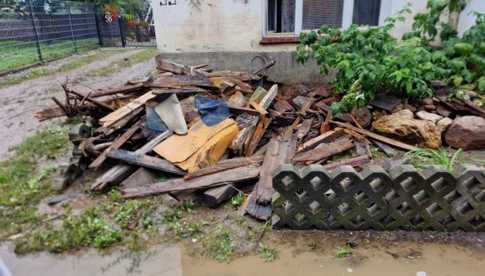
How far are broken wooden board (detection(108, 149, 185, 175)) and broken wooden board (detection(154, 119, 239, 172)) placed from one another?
0.06 meters

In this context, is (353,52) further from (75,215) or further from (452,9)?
(75,215)

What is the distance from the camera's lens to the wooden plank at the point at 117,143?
351 centimetres

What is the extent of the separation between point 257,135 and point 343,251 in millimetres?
1882

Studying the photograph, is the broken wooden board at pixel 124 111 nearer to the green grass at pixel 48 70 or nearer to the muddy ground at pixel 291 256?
the muddy ground at pixel 291 256

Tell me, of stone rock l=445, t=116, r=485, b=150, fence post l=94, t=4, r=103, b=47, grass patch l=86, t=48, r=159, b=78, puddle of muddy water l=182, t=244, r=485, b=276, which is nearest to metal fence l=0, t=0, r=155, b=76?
fence post l=94, t=4, r=103, b=47

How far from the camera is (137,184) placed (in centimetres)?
338

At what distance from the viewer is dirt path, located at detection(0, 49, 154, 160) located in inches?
194

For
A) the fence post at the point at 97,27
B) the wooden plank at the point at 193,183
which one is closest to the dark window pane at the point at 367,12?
the wooden plank at the point at 193,183

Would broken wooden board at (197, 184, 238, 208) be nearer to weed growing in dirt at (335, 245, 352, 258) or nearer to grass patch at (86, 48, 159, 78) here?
weed growing in dirt at (335, 245, 352, 258)

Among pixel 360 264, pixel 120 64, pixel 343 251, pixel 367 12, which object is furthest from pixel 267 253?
pixel 120 64

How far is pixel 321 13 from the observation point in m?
5.38

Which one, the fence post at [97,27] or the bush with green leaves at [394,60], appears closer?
the bush with green leaves at [394,60]

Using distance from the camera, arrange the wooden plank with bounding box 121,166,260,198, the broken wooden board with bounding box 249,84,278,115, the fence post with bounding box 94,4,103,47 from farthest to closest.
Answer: the fence post with bounding box 94,4,103,47 < the broken wooden board with bounding box 249,84,278,115 < the wooden plank with bounding box 121,166,260,198

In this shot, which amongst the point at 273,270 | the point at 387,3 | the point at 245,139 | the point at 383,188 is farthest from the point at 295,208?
the point at 387,3
